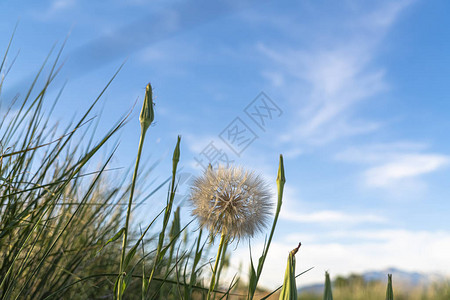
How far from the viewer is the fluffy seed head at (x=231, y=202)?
1.06 m

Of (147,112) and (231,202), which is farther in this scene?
(231,202)

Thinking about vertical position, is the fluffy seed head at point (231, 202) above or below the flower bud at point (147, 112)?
below

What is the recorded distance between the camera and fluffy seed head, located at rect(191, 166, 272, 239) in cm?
106

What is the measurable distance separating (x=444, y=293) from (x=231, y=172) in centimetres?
449

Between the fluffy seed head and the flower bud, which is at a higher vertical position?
the flower bud

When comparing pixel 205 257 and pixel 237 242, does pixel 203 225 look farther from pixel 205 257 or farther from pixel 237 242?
pixel 205 257

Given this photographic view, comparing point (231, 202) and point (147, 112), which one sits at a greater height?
point (147, 112)

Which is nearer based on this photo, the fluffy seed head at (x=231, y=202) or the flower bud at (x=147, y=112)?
the flower bud at (x=147, y=112)

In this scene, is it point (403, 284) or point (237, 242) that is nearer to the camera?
point (237, 242)

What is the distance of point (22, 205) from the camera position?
1.41 m

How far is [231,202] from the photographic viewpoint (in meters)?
1.07

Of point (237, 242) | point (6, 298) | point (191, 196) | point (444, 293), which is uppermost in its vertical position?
point (444, 293)

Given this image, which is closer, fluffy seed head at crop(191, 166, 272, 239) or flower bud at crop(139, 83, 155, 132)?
flower bud at crop(139, 83, 155, 132)

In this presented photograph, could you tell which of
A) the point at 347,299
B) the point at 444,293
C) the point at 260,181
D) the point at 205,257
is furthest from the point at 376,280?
the point at 260,181
